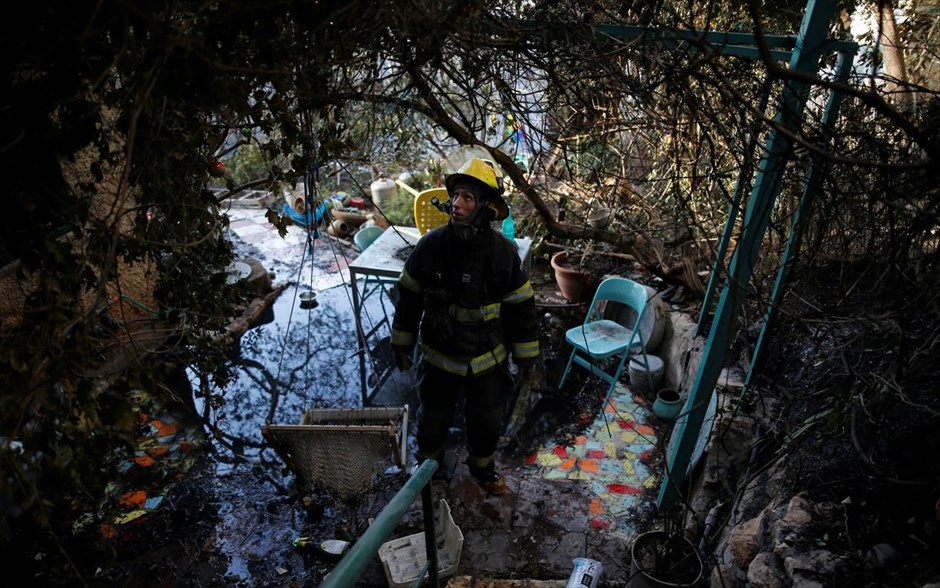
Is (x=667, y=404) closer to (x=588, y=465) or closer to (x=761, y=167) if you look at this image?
(x=588, y=465)

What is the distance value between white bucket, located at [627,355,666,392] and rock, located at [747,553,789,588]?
2687 mm

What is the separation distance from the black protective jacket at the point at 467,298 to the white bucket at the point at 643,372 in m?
1.69

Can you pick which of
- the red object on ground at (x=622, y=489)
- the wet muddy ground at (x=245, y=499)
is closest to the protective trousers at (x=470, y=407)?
the wet muddy ground at (x=245, y=499)

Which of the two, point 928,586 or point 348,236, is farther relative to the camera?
point 348,236

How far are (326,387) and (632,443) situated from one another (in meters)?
2.91

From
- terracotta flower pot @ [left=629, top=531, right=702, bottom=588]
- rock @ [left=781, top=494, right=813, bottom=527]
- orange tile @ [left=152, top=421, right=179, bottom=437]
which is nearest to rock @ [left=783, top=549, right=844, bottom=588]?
rock @ [left=781, top=494, right=813, bottom=527]

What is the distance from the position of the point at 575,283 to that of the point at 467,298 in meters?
3.02

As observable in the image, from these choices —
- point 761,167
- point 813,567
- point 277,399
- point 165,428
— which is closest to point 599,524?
point 813,567

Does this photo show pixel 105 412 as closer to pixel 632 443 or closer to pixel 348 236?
A: pixel 632 443

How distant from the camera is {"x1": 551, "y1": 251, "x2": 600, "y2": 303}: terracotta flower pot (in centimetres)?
600

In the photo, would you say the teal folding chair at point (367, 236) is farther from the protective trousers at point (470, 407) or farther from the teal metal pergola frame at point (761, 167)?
the teal metal pergola frame at point (761, 167)

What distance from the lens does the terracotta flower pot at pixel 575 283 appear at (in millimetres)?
5996

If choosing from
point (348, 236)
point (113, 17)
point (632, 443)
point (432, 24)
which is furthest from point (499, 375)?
point (348, 236)

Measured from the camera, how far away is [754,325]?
3994mm
